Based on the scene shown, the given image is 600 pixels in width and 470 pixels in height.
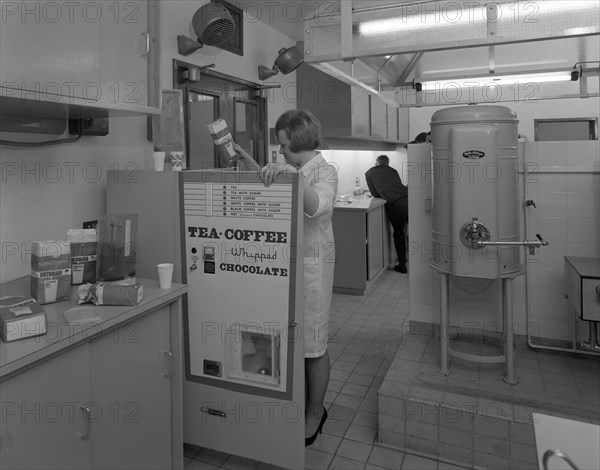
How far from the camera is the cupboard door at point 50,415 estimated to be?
1.31 metres

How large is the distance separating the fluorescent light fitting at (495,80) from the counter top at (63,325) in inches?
109

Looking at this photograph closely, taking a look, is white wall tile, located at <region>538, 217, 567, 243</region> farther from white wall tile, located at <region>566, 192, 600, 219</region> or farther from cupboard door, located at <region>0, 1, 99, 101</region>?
cupboard door, located at <region>0, 1, 99, 101</region>

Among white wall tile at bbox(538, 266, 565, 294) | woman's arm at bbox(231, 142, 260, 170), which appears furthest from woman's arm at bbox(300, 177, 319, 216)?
white wall tile at bbox(538, 266, 565, 294)

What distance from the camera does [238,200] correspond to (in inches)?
81.9

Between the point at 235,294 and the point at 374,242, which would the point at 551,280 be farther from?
the point at 374,242

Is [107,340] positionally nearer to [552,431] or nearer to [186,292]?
[186,292]

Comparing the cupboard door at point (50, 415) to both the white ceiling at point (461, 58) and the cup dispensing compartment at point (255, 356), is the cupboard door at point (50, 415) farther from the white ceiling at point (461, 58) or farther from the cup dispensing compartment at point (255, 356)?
the white ceiling at point (461, 58)

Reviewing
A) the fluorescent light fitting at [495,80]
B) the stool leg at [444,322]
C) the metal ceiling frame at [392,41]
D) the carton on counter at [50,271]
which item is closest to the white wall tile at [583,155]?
the fluorescent light fitting at [495,80]

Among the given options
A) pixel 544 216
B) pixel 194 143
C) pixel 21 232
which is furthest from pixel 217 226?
pixel 544 216

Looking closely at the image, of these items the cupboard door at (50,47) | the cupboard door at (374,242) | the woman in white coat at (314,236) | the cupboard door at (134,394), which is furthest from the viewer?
the cupboard door at (374,242)

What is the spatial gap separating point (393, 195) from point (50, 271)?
477 cm

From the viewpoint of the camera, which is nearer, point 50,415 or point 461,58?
point 50,415

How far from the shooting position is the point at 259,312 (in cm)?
210

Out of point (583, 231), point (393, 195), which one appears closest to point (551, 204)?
point (583, 231)
